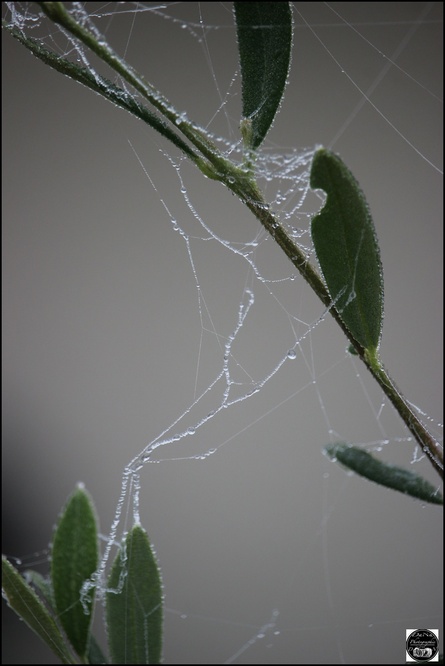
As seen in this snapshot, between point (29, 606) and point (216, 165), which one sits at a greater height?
point (216, 165)

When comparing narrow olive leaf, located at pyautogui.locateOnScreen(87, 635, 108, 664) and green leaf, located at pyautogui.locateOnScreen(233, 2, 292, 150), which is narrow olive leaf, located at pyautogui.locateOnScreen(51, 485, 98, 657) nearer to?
narrow olive leaf, located at pyautogui.locateOnScreen(87, 635, 108, 664)

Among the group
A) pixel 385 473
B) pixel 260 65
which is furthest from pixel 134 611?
pixel 260 65

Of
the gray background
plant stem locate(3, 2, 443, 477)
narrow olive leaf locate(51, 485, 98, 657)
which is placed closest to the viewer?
plant stem locate(3, 2, 443, 477)

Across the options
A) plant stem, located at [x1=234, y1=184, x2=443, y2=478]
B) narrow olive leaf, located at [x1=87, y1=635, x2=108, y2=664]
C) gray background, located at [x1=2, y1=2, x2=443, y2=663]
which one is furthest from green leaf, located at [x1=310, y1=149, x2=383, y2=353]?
gray background, located at [x1=2, y1=2, x2=443, y2=663]

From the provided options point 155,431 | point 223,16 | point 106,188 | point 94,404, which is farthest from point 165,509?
point 223,16

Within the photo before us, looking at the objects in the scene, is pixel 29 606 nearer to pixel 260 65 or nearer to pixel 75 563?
pixel 75 563

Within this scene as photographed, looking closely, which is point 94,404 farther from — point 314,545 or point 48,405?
point 314,545
